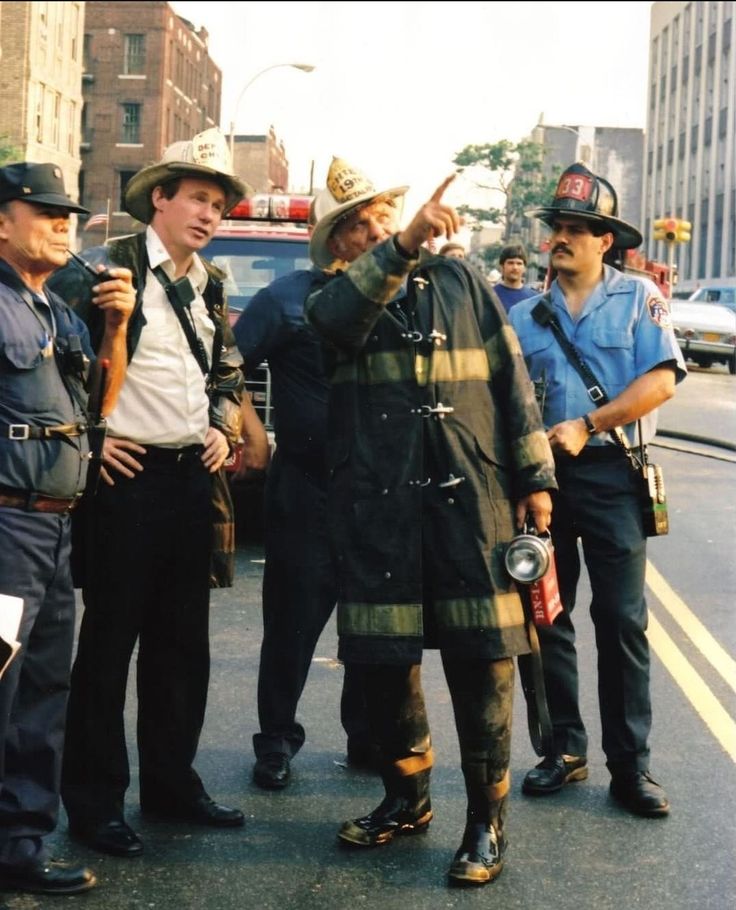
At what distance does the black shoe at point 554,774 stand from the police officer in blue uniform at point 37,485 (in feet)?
5.69

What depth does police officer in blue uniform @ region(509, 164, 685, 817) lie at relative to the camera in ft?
17.9

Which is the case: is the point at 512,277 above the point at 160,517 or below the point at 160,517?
above

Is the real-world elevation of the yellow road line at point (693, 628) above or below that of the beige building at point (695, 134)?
below

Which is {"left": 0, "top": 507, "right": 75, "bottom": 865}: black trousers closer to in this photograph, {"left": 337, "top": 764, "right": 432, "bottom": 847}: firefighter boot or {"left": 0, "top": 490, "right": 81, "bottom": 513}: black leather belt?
{"left": 0, "top": 490, "right": 81, "bottom": 513}: black leather belt

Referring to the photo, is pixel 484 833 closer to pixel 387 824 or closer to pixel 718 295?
pixel 387 824

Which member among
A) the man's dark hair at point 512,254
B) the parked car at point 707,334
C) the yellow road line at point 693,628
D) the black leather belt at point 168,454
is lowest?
the yellow road line at point 693,628

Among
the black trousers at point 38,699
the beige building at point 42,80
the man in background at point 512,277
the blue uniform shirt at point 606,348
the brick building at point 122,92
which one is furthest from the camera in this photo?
the brick building at point 122,92

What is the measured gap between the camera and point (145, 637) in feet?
17.0

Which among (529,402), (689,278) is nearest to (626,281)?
(529,402)

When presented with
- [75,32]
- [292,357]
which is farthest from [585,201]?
[75,32]

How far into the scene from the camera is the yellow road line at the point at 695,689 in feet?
20.8

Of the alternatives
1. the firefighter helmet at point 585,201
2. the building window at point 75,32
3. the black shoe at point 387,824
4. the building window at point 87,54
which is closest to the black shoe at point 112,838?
the black shoe at point 387,824

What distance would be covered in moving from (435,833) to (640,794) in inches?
30.9

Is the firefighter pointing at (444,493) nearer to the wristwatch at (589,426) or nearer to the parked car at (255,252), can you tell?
the wristwatch at (589,426)
